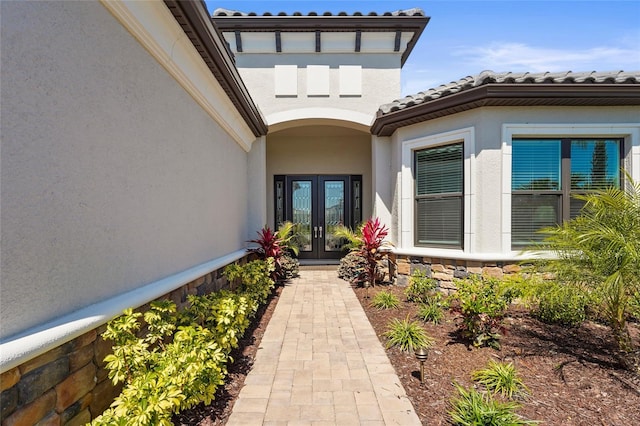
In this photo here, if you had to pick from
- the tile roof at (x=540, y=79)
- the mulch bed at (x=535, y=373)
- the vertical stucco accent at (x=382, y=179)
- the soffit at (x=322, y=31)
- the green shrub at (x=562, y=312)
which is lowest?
the mulch bed at (x=535, y=373)

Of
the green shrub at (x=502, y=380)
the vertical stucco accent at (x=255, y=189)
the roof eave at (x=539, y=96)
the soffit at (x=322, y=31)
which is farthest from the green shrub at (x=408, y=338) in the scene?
the soffit at (x=322, y=31)

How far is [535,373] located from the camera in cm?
317

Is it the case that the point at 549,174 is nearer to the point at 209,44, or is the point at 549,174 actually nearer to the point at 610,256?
the point at 610,256

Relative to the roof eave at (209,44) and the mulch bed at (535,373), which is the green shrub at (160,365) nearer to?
the mulch bed at (535,373)

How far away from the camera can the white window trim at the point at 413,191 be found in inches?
223

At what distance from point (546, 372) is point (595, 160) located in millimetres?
4508

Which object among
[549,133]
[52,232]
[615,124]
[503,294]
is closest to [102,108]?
[52,232]

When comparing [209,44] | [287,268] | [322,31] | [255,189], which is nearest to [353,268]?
[287,268]

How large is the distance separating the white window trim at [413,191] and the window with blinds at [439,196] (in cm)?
12

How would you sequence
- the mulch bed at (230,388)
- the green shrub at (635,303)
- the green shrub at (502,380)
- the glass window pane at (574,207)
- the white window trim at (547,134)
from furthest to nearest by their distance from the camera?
1. the glass window pane at (574,207)
2. the white window trim at (547,134)
3. the green shrub at (635,303)
4. the green shrub at (502,380)
5. the mulch bed at (230,388)

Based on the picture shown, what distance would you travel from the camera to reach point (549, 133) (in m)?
5.50

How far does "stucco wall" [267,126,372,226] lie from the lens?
32.8 ft

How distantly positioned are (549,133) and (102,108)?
6.70m

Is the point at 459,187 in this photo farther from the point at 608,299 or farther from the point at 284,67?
the point at 284,67
